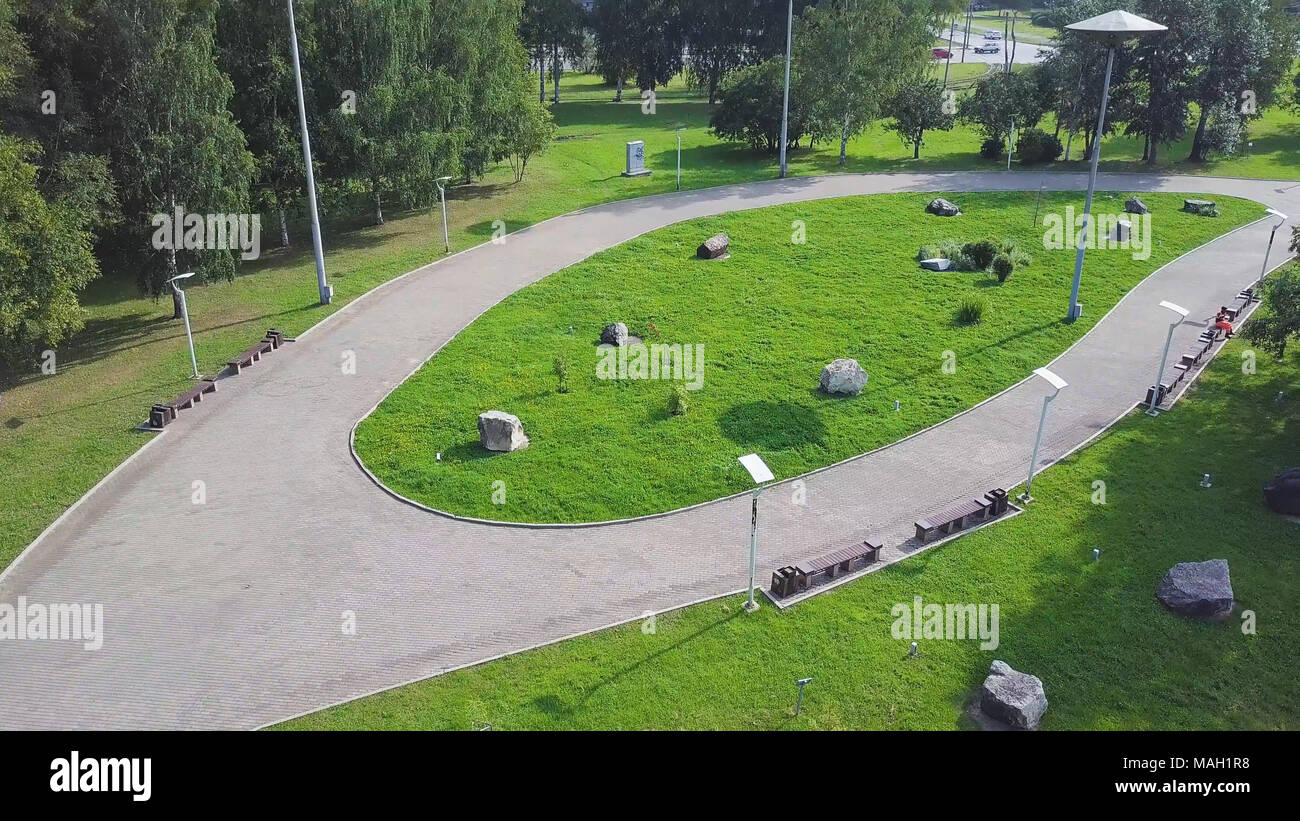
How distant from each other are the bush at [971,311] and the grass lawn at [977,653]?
9.48 metres

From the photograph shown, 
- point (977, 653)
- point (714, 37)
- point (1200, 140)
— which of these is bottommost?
point (977, 653)

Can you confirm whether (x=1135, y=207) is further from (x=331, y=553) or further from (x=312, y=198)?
(x=331, y=553)

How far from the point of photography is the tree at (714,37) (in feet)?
219

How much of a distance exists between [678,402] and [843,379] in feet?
15.0

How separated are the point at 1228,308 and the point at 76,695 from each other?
32223 mm

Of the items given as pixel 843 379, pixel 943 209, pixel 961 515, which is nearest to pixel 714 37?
pixel 943 209

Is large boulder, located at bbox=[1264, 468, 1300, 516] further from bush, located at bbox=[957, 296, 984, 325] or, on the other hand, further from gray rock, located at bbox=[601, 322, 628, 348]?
gray rock, located at bbox=[601, 322, 628, 348]

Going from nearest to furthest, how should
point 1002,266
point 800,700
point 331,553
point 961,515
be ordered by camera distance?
point 800,700
point 331,553
point 961,515
point 1002,266

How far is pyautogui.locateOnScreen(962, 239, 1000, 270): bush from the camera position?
31.7 meters

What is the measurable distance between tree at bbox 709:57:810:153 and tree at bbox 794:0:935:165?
124cm

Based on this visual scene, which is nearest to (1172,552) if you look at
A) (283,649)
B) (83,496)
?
(283,649)

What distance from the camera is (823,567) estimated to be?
55.4ft

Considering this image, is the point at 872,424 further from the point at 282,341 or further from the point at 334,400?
the point at 282,341

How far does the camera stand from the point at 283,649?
603 inches
